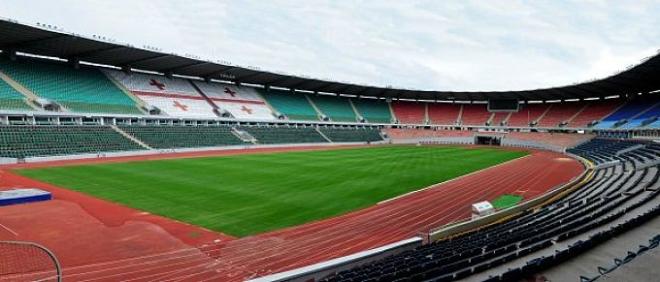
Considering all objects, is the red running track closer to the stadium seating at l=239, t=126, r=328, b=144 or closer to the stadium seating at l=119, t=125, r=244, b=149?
the stadium seating at l=119, t=125, r=244, b=149

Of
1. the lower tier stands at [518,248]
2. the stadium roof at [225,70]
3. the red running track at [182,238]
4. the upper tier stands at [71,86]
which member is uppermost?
the stadium roof at [225,70]

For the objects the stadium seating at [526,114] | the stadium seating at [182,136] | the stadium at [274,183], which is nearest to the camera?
the stadium at [274,183]

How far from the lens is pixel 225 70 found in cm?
6019

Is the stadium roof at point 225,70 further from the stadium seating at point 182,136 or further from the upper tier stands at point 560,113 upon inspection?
the stadium seating at point 182,136

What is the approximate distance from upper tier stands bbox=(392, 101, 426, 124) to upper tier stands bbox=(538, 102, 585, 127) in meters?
23.0

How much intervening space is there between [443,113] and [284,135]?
40.1m

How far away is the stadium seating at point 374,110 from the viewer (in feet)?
273

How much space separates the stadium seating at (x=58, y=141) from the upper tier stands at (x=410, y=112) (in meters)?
56.8

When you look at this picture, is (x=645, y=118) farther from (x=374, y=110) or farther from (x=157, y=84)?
(x=157, y=84)

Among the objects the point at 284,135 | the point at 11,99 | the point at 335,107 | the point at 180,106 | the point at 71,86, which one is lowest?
the point at 284,135

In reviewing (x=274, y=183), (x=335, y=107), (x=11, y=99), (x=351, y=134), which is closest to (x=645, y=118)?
(x=351, y=134)

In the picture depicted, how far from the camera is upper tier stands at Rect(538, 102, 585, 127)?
69588mm

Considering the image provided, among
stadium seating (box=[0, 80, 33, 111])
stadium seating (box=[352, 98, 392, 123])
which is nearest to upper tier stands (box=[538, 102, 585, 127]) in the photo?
stadium seating (box=[352, 98, 392, 123])

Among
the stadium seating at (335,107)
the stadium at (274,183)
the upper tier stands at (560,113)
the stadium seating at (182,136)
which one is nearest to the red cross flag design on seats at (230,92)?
the stadium at (274,183)
